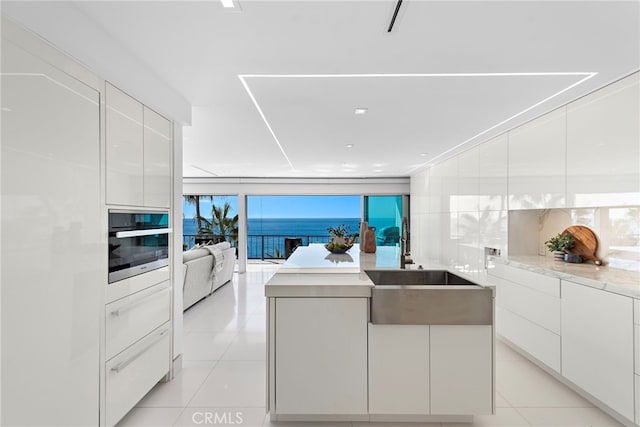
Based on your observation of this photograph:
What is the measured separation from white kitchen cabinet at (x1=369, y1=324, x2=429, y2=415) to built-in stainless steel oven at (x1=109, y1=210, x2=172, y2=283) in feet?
5.20

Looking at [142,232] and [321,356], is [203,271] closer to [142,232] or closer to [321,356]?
[142,232]

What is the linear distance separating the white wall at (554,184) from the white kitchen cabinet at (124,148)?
256 centimetres

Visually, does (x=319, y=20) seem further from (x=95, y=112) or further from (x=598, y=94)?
(x=598, y=94)

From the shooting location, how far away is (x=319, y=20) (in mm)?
1620

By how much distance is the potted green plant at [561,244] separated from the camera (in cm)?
317

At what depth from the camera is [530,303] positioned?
2980mm

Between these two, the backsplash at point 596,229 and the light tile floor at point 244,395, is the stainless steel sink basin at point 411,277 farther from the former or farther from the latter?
the backsplash at point 596,229

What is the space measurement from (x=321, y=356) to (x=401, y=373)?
0.49 meters

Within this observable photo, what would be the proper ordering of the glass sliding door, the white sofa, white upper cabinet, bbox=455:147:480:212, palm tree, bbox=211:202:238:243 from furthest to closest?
palm tree, bbox=211:202:238:243
the glass sliding door
the white sofa
white upper cabinet, bbox=455:147:480:212

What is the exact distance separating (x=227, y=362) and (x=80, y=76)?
8.13 feet

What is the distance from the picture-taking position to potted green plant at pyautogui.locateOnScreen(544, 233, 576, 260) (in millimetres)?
3172

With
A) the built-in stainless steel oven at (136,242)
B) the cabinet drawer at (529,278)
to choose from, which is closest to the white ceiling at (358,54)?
the built-in stainless steel oven at (136,242)

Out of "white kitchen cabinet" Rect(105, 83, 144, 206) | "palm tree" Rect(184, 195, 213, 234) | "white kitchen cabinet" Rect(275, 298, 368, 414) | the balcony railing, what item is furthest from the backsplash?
"palm tree" Rect(184, 195, 213, 234)

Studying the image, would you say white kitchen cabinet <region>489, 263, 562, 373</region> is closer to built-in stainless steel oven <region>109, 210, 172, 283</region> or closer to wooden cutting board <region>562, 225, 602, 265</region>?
wooden cutting board <region>562, 225, 602, 265</region>
